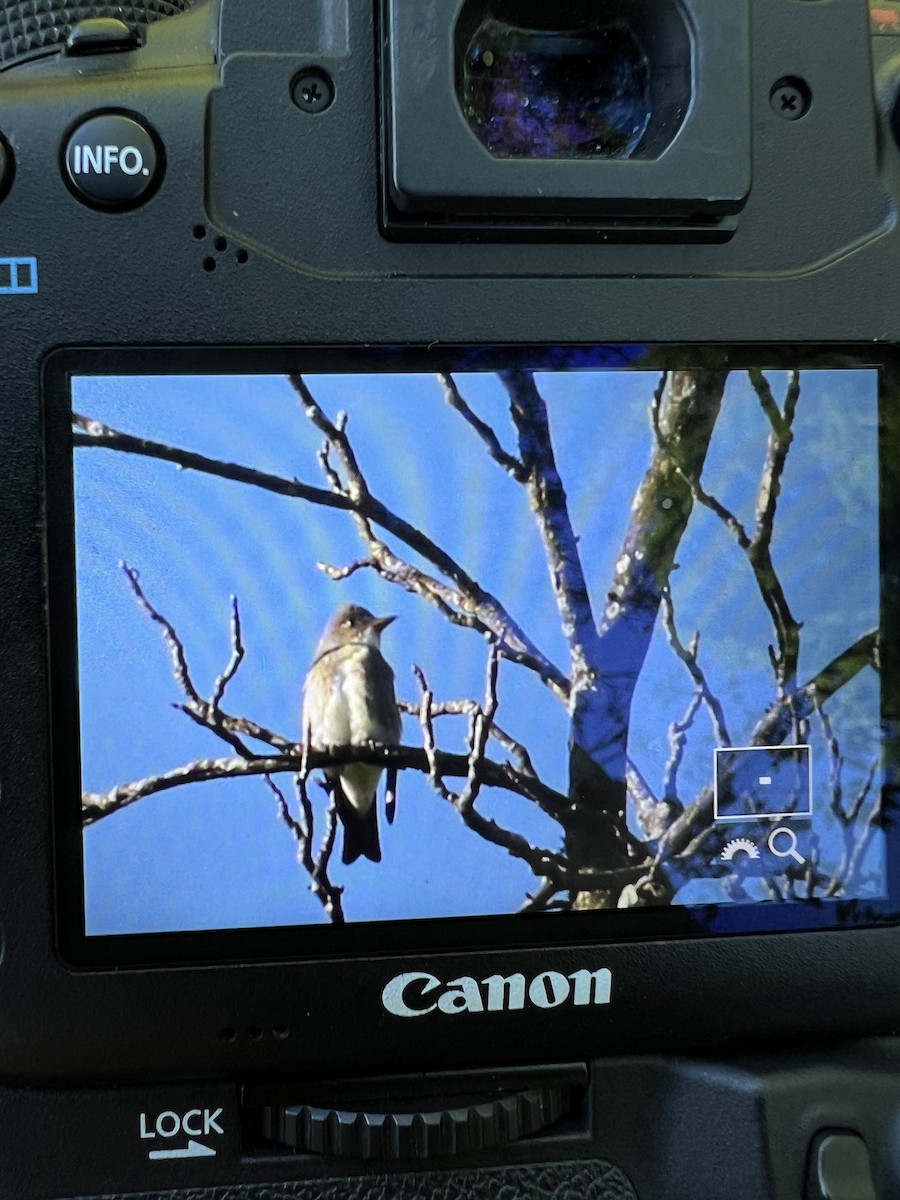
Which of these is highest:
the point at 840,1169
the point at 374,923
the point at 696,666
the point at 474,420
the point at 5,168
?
the point at 5,168

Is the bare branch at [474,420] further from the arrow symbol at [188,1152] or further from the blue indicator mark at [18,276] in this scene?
the arrow symbol at [188,1152]

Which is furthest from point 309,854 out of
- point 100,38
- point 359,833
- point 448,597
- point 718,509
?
point 100,38

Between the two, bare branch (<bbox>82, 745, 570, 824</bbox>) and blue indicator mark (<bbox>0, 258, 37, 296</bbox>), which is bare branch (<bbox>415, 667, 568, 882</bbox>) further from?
blue indicator mark (<bbox>0, 258, 37, 296</bbox>)

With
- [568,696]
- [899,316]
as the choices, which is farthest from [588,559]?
[899,316]

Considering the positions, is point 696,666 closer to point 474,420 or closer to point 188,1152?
point 474,420

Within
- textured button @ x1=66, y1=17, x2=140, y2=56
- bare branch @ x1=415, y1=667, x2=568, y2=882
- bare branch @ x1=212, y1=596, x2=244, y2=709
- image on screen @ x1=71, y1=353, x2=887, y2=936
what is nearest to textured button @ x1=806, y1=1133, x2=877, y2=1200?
image on screen @ x1=71, y1=353, x2=887, y2=936

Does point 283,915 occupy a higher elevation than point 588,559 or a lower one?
lower

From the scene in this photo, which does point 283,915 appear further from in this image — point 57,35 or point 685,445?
point 57,35
